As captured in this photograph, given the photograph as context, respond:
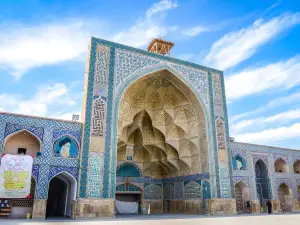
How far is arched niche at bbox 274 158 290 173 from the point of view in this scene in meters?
15.4

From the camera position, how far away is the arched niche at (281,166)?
50.6 ft

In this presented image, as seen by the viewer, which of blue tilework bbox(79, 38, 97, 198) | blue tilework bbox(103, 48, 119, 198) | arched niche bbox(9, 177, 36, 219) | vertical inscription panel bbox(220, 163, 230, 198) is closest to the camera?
blue tilework bbox(79, 38, 97, 198)

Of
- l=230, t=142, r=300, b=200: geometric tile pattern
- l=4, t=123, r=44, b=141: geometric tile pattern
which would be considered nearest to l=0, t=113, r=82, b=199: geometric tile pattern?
l=4, t=123, r=44, b=141: geometric tile pattern

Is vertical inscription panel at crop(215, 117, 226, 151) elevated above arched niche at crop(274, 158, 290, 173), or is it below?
above

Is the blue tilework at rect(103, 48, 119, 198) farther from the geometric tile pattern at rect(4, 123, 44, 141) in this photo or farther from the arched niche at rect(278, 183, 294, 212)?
the arched niche at rect(278, 183, 294, 212)

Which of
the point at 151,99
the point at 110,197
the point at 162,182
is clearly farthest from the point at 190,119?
the point at 110,197

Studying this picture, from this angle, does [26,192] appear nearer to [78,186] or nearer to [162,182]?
[78,186]

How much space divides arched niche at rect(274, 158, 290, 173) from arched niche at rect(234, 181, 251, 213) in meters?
3.58

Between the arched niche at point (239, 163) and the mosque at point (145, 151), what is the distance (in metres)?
0.05

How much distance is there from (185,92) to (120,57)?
3713mm

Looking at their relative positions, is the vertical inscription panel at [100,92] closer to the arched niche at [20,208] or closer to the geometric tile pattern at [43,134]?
the geometric tile pattern at [43,134]

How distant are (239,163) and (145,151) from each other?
499 cm

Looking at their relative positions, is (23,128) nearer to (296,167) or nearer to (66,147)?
(66,147)

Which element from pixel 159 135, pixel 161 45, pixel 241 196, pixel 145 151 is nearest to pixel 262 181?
pixel 241 196
